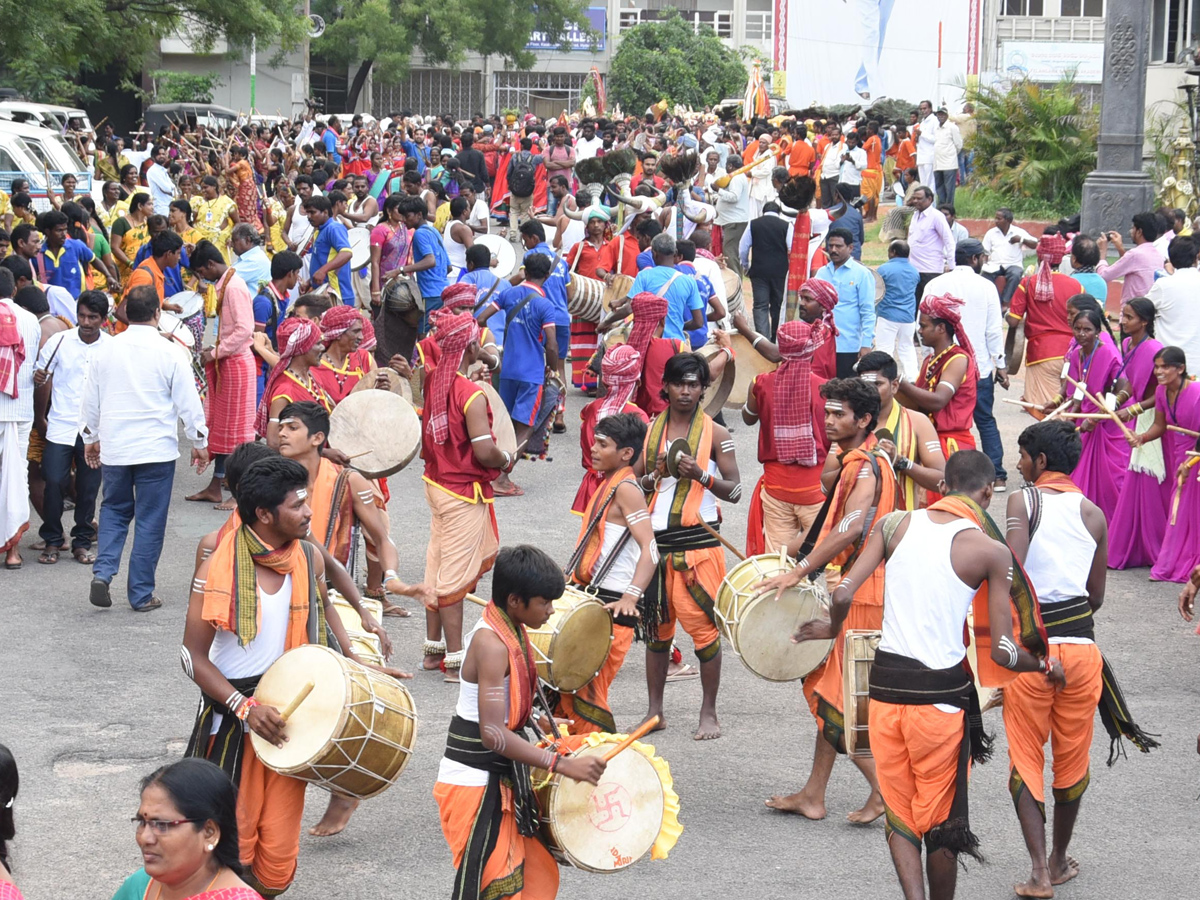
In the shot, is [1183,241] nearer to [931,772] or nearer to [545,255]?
[545,255]

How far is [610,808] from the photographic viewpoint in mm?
4469

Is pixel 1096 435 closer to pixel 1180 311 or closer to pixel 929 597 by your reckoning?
pixel 1180 311

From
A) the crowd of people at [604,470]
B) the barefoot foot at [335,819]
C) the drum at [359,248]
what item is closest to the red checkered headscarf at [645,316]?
the crowd of people at [604,470]

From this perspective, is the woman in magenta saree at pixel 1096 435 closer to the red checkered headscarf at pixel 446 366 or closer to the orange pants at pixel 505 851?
the red checkered headscarf at pixel 446 366

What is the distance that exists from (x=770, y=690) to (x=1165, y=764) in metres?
1.94

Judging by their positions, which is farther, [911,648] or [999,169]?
[999,169]

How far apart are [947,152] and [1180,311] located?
15.3m

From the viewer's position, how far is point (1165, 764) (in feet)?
22.1

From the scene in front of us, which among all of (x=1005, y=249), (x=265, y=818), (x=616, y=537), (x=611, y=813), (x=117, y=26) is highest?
(x=117, y=26)

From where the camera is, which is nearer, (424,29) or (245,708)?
(245,708)

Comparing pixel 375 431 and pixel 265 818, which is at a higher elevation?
pixel 375 431

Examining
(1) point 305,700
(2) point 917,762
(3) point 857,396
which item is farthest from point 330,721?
(3) point 857,396

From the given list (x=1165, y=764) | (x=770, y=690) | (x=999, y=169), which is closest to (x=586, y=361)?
(x=770, y=690)

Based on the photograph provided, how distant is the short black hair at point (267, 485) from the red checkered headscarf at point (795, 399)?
3337 millimetres
